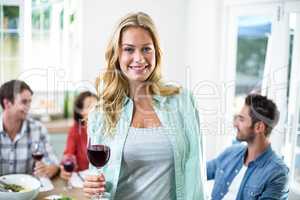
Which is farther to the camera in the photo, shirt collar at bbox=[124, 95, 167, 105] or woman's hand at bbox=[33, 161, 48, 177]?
woman's hand at bbox=[33, 161, 48, 177]

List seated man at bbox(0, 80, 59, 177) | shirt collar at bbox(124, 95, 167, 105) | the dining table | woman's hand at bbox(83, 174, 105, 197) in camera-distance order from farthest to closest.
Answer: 1. seated man at bbox(0, 80, 59, 177)
2. the dining table
3. shirt collar at bbox(124, 95, 167, 105)
4. woman's hand at bbox(83, 174, 105, 197)

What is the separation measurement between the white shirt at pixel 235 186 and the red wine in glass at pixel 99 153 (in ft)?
2.28

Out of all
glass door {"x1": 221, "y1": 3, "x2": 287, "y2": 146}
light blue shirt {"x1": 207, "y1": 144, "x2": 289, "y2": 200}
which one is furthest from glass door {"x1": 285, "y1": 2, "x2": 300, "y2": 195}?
light blue shirt {"x1": 207, "y1": 144, "x2": 289, "y2": 200}

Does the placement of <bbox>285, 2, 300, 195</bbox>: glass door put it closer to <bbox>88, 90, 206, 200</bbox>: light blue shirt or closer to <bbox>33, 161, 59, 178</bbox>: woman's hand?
<bbox>88, 90, 206, 200</bbox>: light blue shirt

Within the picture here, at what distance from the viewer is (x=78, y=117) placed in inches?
85.4

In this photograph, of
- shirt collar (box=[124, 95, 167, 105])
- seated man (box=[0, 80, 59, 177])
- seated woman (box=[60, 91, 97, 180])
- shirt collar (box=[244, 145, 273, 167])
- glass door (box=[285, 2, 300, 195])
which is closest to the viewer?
shirt collar (box=[124, 95, 167, 105])

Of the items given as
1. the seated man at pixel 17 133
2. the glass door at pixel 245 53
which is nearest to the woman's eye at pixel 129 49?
the seated man at pixel 17 133

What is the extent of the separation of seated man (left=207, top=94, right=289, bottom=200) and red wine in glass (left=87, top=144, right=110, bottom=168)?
0.68 metres

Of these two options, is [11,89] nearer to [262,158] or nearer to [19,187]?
[19,187]

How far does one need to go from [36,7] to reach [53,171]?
764 mm

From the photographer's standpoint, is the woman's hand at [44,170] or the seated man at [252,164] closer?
the seated man at [252,164]

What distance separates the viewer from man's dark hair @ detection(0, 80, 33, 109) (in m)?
1.83

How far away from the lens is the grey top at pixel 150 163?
1086mm

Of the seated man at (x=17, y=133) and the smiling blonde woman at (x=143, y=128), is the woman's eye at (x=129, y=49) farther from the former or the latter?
the seated man at (x=17, y=133)
